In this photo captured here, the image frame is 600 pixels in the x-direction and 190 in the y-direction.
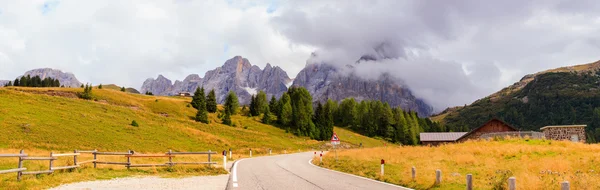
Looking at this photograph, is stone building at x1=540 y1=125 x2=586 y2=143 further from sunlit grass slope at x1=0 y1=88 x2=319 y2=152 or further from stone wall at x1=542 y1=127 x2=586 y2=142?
sunlit grass slope at x1=0 y1=88 x2=319 y2=152

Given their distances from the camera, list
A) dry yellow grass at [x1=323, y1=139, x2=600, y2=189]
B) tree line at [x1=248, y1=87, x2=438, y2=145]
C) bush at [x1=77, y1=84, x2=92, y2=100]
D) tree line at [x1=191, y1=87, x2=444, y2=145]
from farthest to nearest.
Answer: tree line at [x1=248, y1=87, x2=438, y2=145], tree line at [x1=191, y1=87, x2=444, y2=145], bush at [x1=77, y1=84, x2=92, y2=100], dry yellow grass at [x1=323, y1=139, x2=600, y2=189]

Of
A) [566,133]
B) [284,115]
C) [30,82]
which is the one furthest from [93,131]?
[30,82]

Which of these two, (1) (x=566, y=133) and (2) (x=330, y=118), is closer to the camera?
(1) (x=566, y=133)

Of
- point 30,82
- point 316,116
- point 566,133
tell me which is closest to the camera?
point 566,133

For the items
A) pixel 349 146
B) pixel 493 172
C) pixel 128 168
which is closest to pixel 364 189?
pixel 493 172

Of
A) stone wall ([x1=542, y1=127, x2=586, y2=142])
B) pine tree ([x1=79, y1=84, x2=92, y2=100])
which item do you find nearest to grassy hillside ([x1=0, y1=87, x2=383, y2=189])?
pine tree ([x1=79, y1=84, x2=92, y2=100])

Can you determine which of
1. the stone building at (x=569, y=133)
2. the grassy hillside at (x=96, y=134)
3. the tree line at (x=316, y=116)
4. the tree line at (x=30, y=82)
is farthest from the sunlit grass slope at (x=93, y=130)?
the tree line at (x=30, y=82)

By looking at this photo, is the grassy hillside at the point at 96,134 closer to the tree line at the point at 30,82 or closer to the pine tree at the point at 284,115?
the pine tree at the point at 284,115

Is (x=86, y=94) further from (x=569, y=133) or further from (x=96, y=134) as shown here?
(x=569, y=133)

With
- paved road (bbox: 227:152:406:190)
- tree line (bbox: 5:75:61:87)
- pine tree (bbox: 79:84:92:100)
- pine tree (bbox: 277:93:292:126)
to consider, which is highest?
tree line (bbox: 5:75:61:87)

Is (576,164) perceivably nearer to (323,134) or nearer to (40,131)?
(40,131)

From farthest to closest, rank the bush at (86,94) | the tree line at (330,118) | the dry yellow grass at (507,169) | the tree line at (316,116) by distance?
the tree line at (330,118), the tree line at (316,116), the bush at (86,94), the dry yellow grass at (507,169)

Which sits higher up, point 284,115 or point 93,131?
point 284,115

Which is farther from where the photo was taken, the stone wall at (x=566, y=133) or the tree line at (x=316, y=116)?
the tree line at (x=316, y=116)
